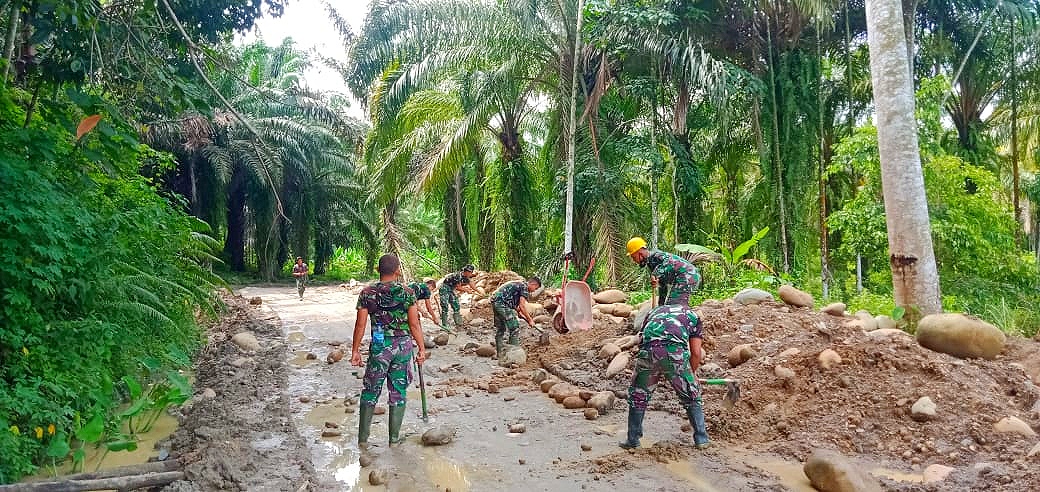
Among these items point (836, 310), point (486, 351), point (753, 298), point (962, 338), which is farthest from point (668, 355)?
point (486, 351)

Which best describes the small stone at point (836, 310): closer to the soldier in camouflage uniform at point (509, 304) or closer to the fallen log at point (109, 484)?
the soldier in camouflage uniform at point (509, 304)

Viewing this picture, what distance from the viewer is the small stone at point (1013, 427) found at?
173 inches

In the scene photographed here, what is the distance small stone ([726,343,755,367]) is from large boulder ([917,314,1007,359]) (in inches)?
61.8

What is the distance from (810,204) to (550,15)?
6.46 meters

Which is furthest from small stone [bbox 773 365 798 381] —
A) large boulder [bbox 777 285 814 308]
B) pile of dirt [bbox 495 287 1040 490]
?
large boulder [bbox 777 285 814 308]

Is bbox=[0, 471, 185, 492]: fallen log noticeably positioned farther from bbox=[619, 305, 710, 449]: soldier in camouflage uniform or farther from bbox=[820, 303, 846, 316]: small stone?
bbox=[820, 303, 846, 316]: small stone

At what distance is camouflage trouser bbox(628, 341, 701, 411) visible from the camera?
479 centimetres

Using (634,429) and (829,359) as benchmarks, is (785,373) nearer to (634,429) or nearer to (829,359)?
(829,359)

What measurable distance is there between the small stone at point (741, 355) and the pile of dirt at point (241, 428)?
14.1 ft

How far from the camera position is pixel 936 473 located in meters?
4.11

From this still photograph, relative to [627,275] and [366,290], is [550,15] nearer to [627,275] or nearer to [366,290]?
[627,275]

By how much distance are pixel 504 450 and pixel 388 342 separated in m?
1.30

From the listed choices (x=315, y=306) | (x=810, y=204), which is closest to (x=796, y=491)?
(x=810, y=204)

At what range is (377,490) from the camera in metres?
4.23
